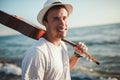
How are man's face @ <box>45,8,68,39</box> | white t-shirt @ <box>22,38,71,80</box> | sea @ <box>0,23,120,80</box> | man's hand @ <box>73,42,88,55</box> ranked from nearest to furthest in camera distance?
white t-shirt @ <box>22,38,71,80</box>
man's face @ <box>45,8,68,39</box>
man's hand @ <box>73,42,88,55</box>
sea @ <box>0,23,120,80</box>

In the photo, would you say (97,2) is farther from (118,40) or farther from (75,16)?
(118,40)

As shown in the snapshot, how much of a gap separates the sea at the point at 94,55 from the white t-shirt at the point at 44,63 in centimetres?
482

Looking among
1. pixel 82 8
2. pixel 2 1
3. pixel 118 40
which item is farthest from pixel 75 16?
pixel 2 1

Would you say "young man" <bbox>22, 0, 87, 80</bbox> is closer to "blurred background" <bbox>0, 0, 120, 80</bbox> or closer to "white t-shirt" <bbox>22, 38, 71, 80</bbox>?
"white t-shirt" <bbox>22, 38, 71, 80</bbox>

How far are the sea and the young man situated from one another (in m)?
4.80

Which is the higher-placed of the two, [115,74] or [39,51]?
[39,51]

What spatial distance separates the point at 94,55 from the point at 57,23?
6599mm

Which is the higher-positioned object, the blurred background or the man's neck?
the man's neck

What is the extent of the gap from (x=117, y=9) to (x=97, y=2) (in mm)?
639

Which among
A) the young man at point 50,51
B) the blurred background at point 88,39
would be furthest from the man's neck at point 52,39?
the blurred background at point 88,39

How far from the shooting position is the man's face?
6.09ft

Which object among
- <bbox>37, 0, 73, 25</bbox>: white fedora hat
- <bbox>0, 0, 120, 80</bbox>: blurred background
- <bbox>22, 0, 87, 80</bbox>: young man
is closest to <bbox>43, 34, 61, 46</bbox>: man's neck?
<bbox>22, 0, 87, 80</bbox>: young man

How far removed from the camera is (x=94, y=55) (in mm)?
8359

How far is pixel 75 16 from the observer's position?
334 inches
